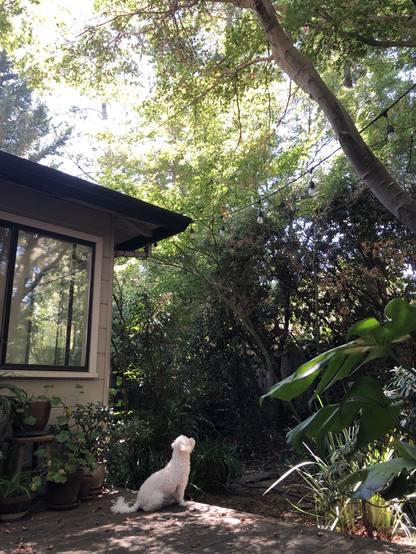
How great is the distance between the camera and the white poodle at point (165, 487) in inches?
122

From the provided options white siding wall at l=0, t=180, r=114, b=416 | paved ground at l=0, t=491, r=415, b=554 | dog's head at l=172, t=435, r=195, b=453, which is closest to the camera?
paved ground at l=0, t=491, r=415, b=554

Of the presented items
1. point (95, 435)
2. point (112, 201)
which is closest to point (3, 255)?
point (112, 201)

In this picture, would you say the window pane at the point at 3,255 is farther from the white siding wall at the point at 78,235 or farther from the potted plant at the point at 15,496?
the potted plant at the point at 15,496

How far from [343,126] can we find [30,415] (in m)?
3.83

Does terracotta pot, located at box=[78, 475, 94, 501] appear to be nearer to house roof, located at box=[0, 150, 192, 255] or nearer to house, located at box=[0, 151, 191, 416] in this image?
house, located at box=[0, 151, 191, 416]

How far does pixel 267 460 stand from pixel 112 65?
6.50 meters

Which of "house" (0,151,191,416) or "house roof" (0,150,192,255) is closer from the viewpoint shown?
"house roof" (0,150,192,255)

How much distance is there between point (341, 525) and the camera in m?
2.96

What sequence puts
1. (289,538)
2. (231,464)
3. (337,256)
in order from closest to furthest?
(289,538) < (231,464) < (337,256)

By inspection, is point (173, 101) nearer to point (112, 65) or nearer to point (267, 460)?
point (112, 65)

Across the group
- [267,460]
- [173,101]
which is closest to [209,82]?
[173,101]

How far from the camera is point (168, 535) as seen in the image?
2.55 metres

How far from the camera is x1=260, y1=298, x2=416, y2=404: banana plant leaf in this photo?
1072 mm

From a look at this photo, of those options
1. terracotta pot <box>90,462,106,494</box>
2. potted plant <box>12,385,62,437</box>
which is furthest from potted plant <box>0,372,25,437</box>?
terracotta pot <box>90,462,106,494</box>
